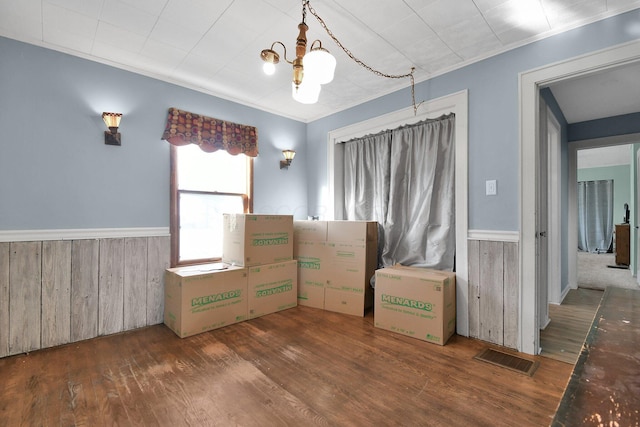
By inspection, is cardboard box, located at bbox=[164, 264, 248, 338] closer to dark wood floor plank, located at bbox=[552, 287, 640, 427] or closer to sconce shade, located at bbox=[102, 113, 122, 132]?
sconce shade, located at bbox=[102, 113, 122, 132]

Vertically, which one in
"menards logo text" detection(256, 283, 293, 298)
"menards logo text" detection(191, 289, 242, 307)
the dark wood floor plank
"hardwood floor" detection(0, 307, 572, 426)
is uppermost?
the dark wood floor plank

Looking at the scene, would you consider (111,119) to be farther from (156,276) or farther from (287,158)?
(287,158)

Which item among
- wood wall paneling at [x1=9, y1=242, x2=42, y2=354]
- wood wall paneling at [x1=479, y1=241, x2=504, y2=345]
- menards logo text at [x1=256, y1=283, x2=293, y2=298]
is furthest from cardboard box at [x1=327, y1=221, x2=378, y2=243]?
wood wall paneling at [x1=9, y1=242, x2=42, y2=354]

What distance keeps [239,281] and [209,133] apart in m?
1.64

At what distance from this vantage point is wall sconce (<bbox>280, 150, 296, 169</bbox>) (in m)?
3.86

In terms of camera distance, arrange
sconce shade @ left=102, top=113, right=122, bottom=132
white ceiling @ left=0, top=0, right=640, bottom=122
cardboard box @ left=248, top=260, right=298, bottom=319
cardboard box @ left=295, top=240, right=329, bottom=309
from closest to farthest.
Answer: white ceiling @ left=0, top=0, right=640, bottom=122 < sconce shade @ left=102, top=113, right=122, bottom=132 < cardboard box @ left=248, top=260, right=298, bottom=319 < cardboard box @ left=295, top=240, right=329, bottom=309

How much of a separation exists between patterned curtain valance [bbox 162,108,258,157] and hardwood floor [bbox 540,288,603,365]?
3.48m

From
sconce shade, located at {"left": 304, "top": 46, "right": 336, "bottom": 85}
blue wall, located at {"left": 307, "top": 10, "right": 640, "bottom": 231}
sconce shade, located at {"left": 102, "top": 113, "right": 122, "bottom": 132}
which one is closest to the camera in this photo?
sconce shade, located at {"left": 304, "top": 46, "right": 336, "bottom": 85}

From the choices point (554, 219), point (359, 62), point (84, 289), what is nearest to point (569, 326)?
point (554, 219)

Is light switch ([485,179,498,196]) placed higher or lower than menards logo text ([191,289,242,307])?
higher

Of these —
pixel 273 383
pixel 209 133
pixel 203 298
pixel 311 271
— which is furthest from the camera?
pixel 311 271

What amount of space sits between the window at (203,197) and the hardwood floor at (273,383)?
95cm

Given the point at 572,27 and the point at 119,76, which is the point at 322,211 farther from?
the point at 572,27

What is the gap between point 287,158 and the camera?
12.7 ft
